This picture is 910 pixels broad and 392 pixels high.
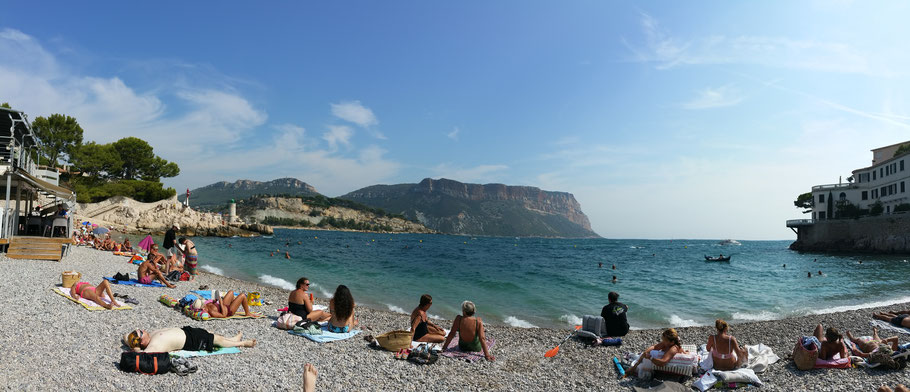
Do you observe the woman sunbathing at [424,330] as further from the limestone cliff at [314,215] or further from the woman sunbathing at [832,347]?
the limestone cliff at [314,215]

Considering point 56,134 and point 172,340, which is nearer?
point 172,340

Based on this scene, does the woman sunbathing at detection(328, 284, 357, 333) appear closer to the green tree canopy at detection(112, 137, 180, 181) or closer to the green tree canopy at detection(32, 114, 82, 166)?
the green tree canopy at detection(32, 114, 82, 166)

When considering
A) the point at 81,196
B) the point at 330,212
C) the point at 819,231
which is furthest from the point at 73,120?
the point at 330,212

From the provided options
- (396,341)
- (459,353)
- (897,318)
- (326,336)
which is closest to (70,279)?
(326,336)

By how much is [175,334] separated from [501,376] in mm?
5170

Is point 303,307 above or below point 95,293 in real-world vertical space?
below

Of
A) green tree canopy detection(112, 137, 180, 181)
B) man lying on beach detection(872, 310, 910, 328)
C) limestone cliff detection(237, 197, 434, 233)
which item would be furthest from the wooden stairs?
limestone cliff detection(237, 197, 434, 233)

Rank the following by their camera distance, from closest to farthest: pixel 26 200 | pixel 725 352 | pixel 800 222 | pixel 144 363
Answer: pixel 144 363 → pixel 725 352 → pixel 26 200 → pixel 800 222

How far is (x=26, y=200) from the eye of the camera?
2031 cm

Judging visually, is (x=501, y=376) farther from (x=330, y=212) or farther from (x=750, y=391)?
(x=330, y=212)

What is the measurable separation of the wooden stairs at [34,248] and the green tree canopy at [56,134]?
3979 centimetres

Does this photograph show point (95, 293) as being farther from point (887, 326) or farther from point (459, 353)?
point (887, 326)

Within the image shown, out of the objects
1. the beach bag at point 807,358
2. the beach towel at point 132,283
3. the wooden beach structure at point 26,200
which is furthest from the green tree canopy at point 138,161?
the beach bag at point 807,358

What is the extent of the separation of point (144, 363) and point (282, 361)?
1.87 meters
